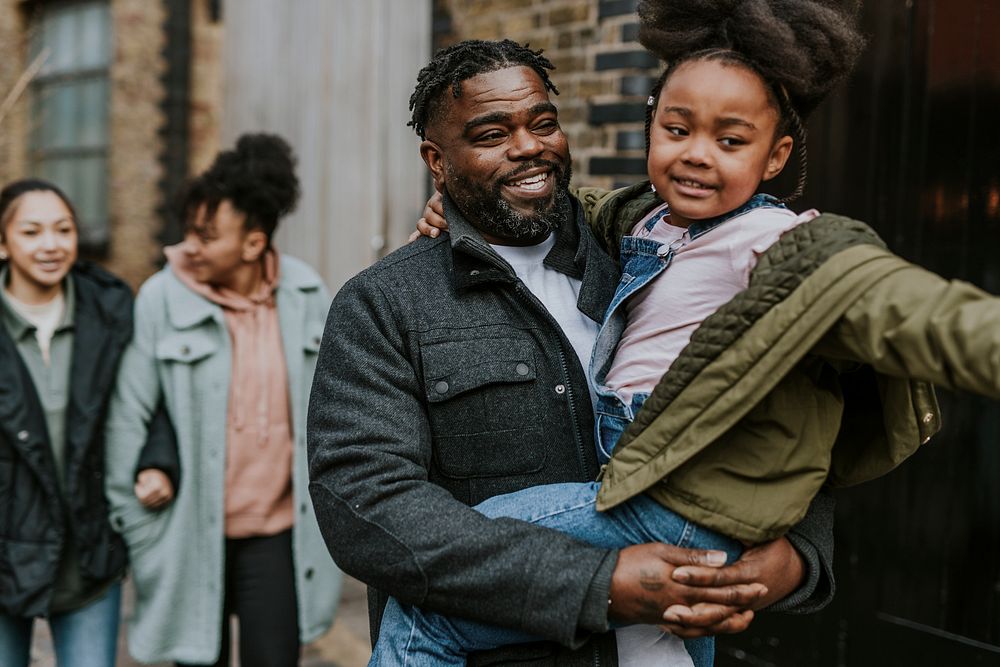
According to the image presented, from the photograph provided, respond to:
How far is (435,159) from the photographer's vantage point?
7.45ft

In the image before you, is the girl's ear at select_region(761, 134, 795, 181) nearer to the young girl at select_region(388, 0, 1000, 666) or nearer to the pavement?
the young girl at select_region(388, 0, 1000, 666)

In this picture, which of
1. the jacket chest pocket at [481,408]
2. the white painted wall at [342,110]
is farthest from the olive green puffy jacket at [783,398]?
the white painted wall at [342,110]

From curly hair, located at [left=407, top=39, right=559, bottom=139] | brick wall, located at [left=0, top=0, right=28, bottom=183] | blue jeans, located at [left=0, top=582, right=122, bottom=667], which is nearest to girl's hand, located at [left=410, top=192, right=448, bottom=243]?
curly hair, located at [left=407, top=39, right=559, bottom=139]

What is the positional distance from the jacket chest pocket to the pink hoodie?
1914 millimetres

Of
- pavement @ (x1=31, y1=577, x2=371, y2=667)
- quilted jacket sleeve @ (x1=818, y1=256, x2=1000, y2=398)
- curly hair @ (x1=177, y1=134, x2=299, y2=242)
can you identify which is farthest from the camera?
pavement @ (x1=31, y1=577, x2=371, y2=667)

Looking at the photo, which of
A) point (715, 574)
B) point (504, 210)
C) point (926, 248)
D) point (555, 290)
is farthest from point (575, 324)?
point (926, 248)

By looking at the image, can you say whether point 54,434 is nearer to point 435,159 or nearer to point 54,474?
point 54,474

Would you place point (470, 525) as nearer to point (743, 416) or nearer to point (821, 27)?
point (743, 416)

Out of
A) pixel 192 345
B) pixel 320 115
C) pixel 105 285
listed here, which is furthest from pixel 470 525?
A: pixel 320 115

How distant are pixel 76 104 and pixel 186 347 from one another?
556 cm

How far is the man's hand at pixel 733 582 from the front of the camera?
1.81 metres

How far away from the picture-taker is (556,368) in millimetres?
2090

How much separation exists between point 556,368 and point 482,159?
0.46 meters

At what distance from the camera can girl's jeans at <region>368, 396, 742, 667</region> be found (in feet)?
6.10
